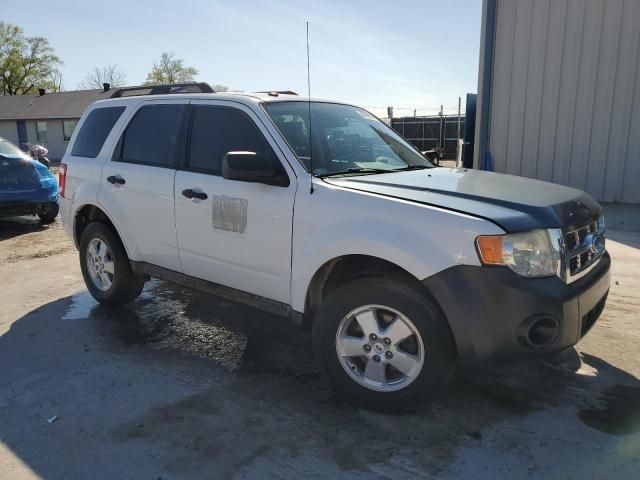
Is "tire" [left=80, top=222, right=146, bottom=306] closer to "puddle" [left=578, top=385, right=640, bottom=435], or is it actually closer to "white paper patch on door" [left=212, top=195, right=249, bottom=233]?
"white paper patch on door" [left=212, top=195, right=249, bottom=233]

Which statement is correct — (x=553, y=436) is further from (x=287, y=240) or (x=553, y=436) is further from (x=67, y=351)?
(x=67, y=351)

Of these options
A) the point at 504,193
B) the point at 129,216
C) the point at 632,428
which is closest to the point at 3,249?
the point at 129,216

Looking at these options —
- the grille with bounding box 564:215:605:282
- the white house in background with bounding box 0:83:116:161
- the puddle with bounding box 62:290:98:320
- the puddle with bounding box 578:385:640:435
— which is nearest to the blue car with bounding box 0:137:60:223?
the puddle with bounding box 62:290:98:320

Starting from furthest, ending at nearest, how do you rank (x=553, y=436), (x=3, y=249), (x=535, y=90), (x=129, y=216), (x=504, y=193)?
(x=535, y=90) < (x=3, y=249) < (x=129, y=216) < (x=504, y=193) < (x=553, y=436)

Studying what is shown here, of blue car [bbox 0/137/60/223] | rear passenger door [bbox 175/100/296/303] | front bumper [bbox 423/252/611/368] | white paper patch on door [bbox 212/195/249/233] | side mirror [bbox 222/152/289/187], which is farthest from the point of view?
blue car [bbox 0/137/60/223]

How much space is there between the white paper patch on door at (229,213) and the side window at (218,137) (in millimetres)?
254

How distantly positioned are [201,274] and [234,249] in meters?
0.51

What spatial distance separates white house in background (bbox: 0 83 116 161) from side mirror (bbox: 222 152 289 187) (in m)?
38.8

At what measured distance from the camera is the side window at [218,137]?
3.80 metres

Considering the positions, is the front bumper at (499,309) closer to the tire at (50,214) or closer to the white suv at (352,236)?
the white suv at (352,236)

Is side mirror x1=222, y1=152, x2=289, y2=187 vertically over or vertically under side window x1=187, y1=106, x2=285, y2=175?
under

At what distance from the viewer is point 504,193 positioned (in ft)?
10.6

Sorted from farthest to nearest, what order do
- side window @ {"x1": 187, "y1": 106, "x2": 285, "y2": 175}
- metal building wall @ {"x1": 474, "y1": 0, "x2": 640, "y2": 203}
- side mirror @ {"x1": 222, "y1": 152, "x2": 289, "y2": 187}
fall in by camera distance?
metal building wall @ {"x1": 474, "y1": 0, "x2": 640, "y2": 203} < side window @ {"x1": 187, "y1": 106, "x2": 285, "y2": 175} < side mirror @ {"x1": 222, "y1": 152, "x2": 289, "y2": 187}

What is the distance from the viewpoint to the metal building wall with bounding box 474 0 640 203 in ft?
33.4
